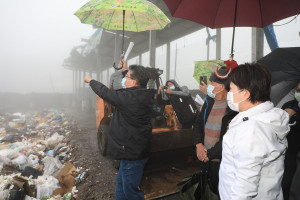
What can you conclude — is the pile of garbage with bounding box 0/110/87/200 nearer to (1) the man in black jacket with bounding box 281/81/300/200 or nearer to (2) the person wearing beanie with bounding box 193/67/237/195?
(2) the person wearing beanie with bounding box 193/67/237/195

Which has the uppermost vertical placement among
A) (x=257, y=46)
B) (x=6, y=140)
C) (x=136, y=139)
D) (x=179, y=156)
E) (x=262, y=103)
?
(x=257, y=46)

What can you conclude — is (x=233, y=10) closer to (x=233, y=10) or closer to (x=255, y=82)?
(x=233, y=10)

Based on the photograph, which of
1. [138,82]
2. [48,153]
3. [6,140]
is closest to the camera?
[138,82]

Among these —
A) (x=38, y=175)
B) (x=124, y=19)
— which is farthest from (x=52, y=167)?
(x=124, y=19)

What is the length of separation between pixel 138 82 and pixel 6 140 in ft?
23.1

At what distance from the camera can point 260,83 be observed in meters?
1.12

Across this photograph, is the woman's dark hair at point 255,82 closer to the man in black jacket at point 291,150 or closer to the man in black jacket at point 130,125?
the man in black jacket at point 291,150

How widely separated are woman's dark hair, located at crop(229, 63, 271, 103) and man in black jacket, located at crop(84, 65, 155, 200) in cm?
111

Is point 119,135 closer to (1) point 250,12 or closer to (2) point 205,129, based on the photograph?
(2) point 205,129

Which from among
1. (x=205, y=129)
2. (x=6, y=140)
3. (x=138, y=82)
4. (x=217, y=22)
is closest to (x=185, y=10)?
(x=217, y=22)

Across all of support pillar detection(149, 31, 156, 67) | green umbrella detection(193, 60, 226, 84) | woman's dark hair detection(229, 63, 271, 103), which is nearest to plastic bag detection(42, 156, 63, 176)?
green umbrella detection(193, 60, 226, 84)

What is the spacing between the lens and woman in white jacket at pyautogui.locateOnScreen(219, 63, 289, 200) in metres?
0.96

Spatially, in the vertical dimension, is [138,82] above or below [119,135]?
above

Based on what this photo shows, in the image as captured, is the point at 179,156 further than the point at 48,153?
No
